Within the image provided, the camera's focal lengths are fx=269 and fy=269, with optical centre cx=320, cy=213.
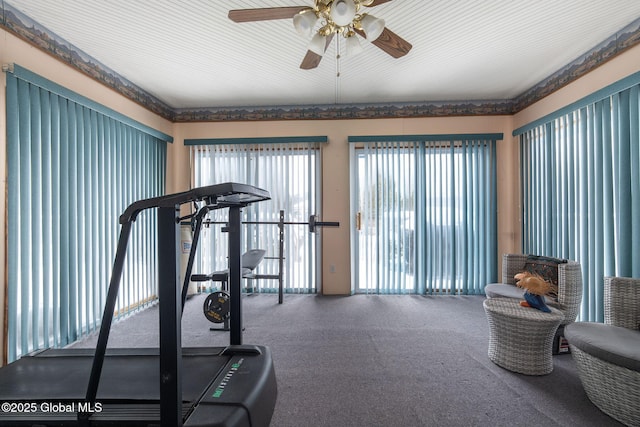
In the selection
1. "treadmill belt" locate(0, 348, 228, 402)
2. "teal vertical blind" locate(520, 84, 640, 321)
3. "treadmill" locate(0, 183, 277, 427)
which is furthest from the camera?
"teal vertical blind" locate(520, 84, 640, 321)

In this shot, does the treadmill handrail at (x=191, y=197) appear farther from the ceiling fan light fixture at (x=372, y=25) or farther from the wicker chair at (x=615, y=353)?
the wicker chair at (x=615, y=353)

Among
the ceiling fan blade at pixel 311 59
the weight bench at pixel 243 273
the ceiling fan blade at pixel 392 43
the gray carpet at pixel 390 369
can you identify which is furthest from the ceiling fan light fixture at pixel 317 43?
the gray carpet at pixel 390 369

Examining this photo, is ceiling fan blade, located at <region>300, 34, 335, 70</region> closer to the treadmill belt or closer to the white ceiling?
the white ceiling

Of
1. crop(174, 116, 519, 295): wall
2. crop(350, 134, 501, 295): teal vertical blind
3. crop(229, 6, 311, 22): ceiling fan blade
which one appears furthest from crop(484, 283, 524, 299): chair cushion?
crop(229, 6, 311, 22): ceiling fan blade

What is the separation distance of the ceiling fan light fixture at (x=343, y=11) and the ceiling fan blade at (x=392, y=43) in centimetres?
38

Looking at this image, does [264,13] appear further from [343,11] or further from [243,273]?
[243,273]

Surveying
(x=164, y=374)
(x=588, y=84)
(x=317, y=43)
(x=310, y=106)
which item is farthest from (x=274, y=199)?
(x=588, y=84)

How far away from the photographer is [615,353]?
1550 mm

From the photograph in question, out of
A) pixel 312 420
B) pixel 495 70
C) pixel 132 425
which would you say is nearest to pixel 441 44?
pixel 495 70

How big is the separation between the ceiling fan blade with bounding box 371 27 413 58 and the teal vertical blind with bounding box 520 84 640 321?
2101 millimetres

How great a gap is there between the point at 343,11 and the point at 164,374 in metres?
2.11

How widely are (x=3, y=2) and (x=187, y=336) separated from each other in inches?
124

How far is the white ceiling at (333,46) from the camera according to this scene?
7.21 ft

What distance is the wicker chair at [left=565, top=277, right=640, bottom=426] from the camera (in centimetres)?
152
